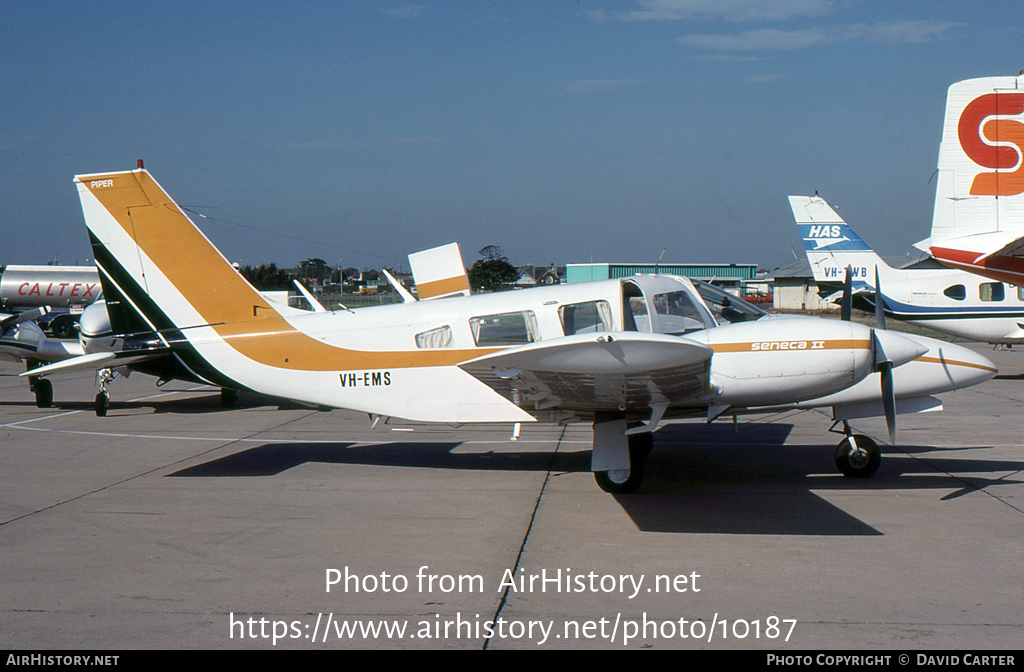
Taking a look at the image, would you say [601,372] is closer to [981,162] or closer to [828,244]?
[981,162]

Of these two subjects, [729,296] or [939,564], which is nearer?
[939,564]

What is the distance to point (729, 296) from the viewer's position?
27.9ft

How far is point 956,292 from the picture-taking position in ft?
67.0

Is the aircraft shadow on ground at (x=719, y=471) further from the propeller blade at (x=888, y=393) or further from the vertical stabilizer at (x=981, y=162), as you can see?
the vertical stabilizer at (x=981, y=162)

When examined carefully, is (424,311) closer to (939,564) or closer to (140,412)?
(939,564)

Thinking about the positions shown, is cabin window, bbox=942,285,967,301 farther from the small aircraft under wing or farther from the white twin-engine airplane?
the small aircraft under wing

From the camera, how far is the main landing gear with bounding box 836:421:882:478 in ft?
28.1

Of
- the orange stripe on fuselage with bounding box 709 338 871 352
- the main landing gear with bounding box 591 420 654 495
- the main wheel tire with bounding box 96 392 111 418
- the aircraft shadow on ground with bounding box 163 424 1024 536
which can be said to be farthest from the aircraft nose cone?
the main wheel tire with bounding box 96 392 111 418

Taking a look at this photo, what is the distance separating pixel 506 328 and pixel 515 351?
2.11 m

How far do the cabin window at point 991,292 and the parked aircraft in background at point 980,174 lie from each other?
10.3 meters

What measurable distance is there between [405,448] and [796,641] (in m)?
7.07

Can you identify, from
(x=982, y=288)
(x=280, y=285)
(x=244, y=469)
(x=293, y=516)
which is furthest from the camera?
(x=280, y=285)

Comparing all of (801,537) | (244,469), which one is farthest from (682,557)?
(244,469)

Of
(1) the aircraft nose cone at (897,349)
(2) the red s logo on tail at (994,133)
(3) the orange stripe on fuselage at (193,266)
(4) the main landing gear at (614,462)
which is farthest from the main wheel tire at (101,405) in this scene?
(2) the red s logo on tail at (994,133)
